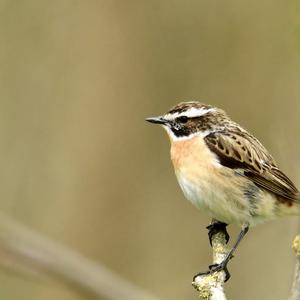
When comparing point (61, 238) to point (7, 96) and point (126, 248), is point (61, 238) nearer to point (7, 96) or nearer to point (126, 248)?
point (126, 248)

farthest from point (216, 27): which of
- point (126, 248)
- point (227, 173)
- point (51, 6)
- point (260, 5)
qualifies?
point (227, 173)

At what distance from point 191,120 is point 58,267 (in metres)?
3.01

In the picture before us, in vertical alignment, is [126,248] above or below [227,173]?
above

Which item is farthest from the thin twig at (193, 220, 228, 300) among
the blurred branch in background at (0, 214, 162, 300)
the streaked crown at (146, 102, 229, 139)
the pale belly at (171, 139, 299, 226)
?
the streaked crown at (146, 102, 229, 139)

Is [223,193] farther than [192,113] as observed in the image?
No

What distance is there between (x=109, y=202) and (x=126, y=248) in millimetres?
1102

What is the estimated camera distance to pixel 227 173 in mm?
6957

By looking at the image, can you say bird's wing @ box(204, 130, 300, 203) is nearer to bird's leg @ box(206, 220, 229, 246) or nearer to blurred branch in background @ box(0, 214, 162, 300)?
bird's leg @ box(206, 220, 229, 246)

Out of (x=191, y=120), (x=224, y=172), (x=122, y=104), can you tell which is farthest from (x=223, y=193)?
(x=122, y=104)

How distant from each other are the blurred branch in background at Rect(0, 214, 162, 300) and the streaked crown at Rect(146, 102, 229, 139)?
252cm

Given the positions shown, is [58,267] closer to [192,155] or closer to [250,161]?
[192,155]

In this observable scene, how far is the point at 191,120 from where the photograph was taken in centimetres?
727

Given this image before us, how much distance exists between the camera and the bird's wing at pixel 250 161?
22.9ft

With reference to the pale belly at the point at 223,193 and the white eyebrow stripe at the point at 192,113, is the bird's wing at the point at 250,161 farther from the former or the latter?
the white eyebrow stripe at the point at 192,113
